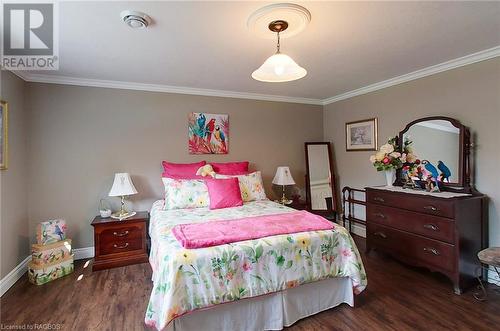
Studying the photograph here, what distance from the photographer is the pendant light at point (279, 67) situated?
1835 millimetres

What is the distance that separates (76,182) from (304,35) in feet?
10.4

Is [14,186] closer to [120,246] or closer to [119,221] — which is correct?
[119,221]

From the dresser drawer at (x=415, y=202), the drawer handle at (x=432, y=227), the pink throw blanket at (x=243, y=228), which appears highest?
the dresser drawer at (x=415, y=202)

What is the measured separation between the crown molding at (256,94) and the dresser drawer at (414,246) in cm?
189

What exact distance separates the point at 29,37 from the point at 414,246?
410cm

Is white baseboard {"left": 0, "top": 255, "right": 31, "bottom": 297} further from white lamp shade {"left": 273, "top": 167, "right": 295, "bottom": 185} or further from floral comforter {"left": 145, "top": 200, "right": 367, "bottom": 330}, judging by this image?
white lamp shade {"left": 273, "top": 167, "right": 295, "bottom": 185}

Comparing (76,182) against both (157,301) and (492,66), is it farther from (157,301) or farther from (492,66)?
(492,66)

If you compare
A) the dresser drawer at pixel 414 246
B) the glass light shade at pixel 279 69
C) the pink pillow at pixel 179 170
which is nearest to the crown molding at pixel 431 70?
the dresser drawer at pixel 414 246

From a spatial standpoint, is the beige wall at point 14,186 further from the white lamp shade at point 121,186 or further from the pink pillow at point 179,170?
the pink pillow at point 179,170

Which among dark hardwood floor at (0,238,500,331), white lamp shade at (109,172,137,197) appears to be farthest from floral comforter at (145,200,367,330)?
white lamp shade at (109,172,137,197)

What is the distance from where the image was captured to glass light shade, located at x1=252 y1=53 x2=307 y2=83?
184 centimetres

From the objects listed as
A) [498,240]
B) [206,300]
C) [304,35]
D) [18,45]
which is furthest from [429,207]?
[18,45]

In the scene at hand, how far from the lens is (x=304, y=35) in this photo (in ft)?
6.98

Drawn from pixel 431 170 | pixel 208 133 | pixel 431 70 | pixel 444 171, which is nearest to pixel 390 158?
pixel 431 170
